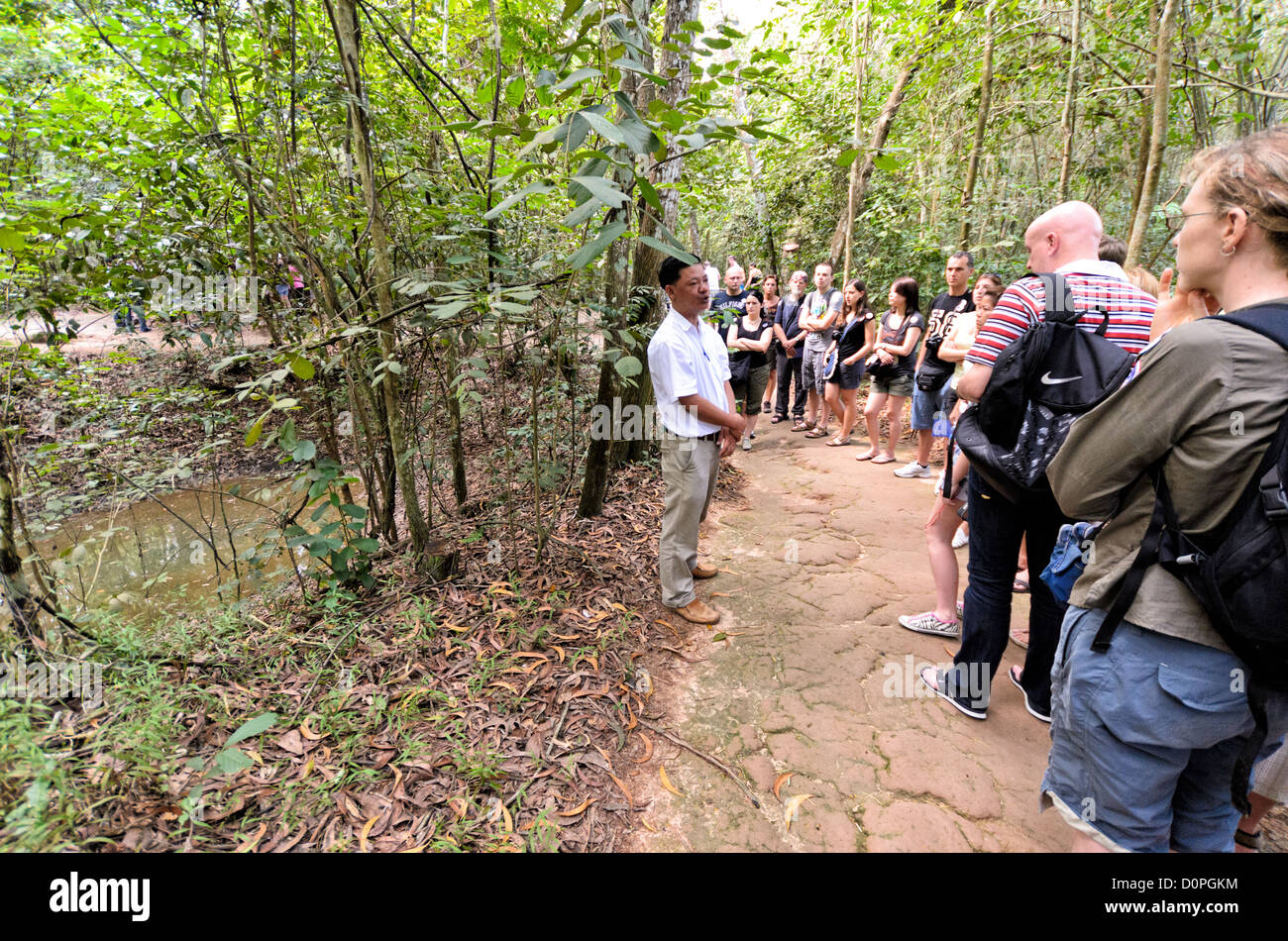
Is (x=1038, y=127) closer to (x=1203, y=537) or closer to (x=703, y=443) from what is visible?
(x=703, y=443)

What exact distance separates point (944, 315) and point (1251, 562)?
14.7ft

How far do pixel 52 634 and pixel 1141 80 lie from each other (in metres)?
10.3

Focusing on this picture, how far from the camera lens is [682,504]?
3.26 meters

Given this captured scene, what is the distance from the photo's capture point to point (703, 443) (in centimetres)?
323

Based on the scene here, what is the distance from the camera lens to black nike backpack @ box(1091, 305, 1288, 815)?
1.08m

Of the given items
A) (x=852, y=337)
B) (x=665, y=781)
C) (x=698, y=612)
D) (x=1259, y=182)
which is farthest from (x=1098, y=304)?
(x=852, y=337)

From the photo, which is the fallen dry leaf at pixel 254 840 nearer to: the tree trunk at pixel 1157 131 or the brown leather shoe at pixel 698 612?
the brown leather shoe at pixel 698 612

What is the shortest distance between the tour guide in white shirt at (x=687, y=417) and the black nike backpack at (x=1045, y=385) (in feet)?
4.43

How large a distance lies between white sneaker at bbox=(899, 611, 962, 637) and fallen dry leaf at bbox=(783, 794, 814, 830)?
4.82ft

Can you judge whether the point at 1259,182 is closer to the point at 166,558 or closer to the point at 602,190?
the point at 602,190

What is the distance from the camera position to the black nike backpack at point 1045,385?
6.49 ft

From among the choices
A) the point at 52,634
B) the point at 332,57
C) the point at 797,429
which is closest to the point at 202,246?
the point at 332,57

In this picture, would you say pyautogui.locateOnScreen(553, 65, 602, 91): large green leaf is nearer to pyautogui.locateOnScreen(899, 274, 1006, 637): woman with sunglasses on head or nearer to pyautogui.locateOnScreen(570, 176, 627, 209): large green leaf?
pyautogui.locateOnScreen(570, 176, 627, 209): large green leaf

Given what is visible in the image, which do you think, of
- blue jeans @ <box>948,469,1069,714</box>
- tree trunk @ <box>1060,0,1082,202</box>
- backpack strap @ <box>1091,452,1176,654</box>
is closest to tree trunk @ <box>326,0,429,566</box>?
backpack strap @ <box>1091,452,1176,654</box>
